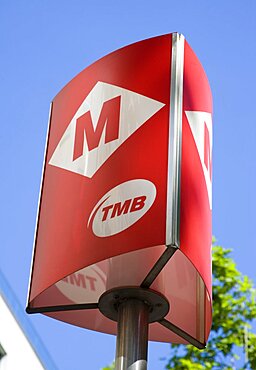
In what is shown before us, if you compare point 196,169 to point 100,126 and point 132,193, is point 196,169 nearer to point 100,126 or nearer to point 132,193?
point 132,193

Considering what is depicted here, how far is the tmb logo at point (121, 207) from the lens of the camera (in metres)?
3.82

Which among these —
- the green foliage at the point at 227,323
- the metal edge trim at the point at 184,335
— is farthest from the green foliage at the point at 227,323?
the metal edge trim at the point at 184,335

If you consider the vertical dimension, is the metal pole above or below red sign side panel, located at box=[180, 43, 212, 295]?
below

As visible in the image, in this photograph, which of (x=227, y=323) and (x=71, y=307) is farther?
(x=227, y=323)

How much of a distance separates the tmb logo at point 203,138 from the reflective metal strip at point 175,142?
0.33ft

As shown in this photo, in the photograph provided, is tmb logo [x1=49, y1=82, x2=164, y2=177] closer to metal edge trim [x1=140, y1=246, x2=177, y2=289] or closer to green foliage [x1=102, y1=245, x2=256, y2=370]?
metal edge trim [x1=140, y1=246, x2=177, y2=289]

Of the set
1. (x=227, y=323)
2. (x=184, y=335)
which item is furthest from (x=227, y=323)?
(x=184, y=335)

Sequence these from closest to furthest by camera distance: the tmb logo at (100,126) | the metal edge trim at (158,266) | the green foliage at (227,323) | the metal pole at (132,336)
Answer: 1. the metal edge trim at (158,266)
2. the metal pole at (132,336)
3. the tmb logo at (100,126)
4. the green foliage at (227,323)

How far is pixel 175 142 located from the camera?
3951 millimetres

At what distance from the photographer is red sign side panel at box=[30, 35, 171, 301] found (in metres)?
3.80

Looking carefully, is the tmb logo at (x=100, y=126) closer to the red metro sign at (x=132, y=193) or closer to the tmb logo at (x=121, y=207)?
the red metro sign at (x=132, y=193)

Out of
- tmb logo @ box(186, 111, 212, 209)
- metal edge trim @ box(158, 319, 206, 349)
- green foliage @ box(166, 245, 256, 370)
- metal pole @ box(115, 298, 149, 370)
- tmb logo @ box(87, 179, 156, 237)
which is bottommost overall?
metal pole @ box(115, 298, 149, 370)

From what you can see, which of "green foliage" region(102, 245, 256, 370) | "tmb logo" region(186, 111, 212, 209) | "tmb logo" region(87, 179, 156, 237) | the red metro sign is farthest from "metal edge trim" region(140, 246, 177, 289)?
"green foliage" region(102, 245, 256, 370)

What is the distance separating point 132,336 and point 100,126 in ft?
3.18
